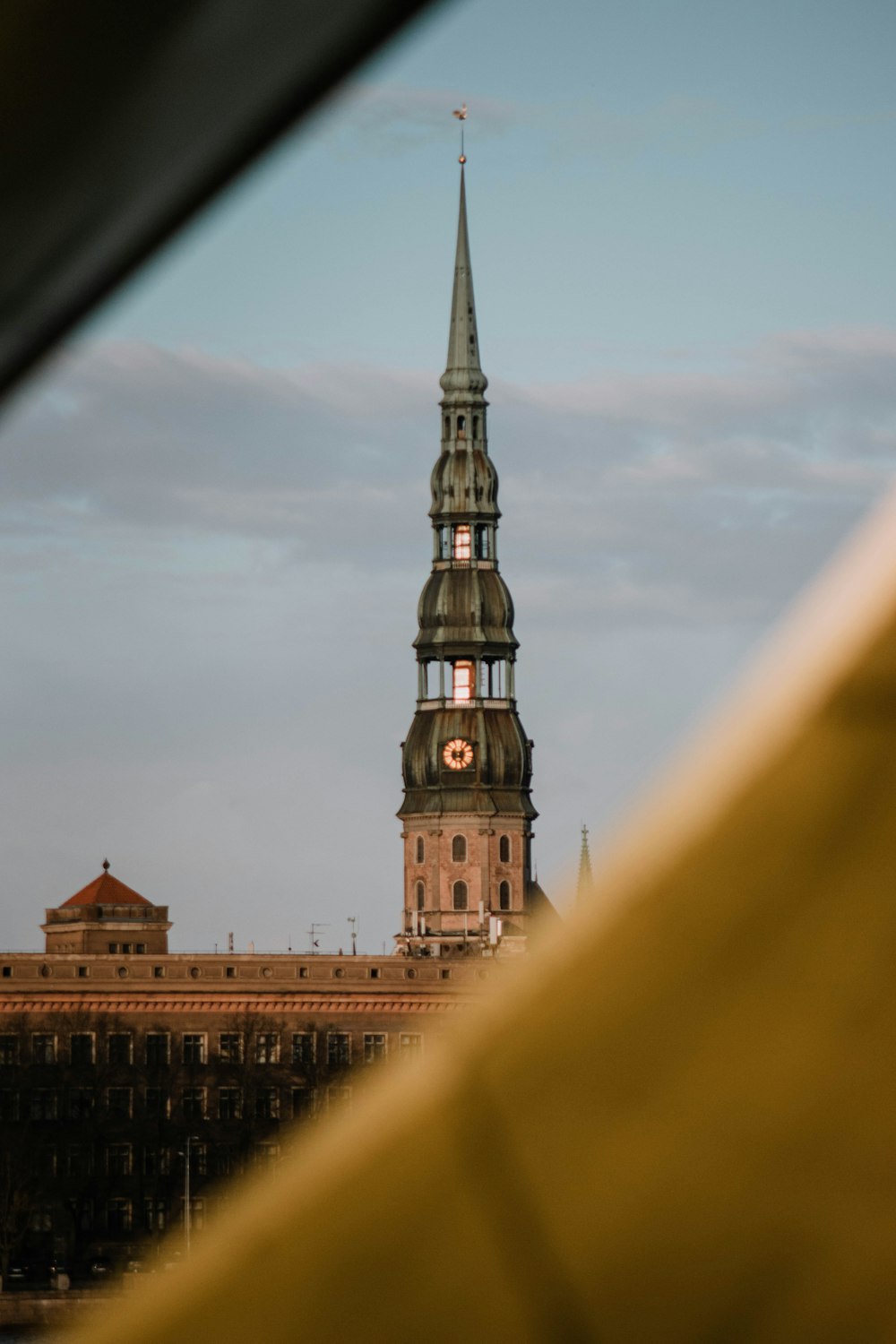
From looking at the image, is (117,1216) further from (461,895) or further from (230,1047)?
(461,895)

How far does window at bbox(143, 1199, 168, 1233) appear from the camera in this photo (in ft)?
194

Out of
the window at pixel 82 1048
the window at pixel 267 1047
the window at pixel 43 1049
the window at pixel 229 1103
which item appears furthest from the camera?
the window at pixel 267 1047

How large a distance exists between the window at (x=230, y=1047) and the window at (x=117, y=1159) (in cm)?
466

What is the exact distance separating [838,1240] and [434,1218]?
0.39 feet

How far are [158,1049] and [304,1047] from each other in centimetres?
388

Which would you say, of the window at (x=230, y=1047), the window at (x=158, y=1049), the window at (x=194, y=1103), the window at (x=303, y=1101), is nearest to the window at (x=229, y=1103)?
the window at (x=194, y=1103)

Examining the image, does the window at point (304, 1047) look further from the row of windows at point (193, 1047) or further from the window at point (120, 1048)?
the window at point (120, 1048)

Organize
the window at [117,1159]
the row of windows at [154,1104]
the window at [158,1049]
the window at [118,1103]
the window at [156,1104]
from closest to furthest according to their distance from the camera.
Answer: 1. the window at [117,1159]
2. the row of windows at [154,1104]
3. the window at [118,1103]
4. the window at [156,1104]
5. the window at [158,1049]

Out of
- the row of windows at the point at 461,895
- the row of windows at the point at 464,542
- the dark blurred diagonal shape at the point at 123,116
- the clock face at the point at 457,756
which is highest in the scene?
the row of windows at the point at 464,542

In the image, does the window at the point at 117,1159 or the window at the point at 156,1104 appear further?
the window at the point at 156,1104

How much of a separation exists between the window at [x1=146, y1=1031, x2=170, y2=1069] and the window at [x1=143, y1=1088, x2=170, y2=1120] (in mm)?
1588

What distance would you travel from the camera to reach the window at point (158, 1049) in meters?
65.3

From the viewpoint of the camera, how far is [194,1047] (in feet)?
218

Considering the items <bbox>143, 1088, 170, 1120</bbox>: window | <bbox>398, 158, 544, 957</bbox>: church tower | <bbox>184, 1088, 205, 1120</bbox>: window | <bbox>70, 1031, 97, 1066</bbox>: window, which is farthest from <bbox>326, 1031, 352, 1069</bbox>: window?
<bbox>398, 158, 544, 957</bbox>: church tower
